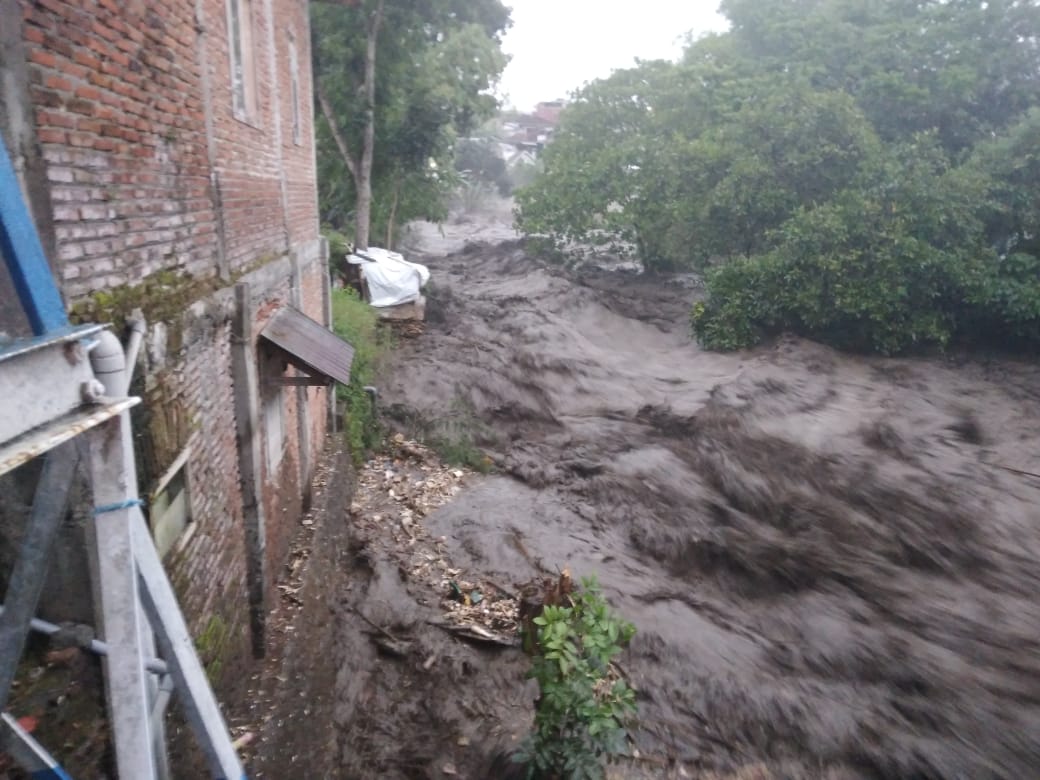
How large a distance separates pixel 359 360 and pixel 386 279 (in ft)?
12.2

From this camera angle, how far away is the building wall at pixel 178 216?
2670 mm

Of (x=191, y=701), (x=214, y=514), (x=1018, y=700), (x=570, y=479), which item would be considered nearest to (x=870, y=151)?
(x=570, y=479)

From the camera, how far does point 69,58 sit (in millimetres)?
2668

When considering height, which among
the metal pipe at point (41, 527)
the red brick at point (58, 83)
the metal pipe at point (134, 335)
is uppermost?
the red brick at point (58, 83)

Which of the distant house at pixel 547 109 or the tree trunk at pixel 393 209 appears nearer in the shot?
the tree trunk at pixel 393 209

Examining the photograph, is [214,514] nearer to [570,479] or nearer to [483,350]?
[570,479]

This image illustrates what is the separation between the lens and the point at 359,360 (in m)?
11.6

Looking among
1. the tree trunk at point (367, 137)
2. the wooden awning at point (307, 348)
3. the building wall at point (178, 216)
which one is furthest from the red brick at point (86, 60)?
the tree trunk at point (367, 137)

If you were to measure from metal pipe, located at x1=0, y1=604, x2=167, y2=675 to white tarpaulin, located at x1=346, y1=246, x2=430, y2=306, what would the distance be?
12.3 m

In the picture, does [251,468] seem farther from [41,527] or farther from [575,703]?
[41,527]

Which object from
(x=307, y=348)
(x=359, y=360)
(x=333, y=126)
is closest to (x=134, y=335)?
(x=307, y=348)

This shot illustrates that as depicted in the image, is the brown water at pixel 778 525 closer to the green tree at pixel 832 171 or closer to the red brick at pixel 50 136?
the green tree at pixel 832 171

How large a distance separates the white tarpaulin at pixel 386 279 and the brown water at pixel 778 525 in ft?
3.18

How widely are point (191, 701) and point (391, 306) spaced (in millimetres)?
13081
